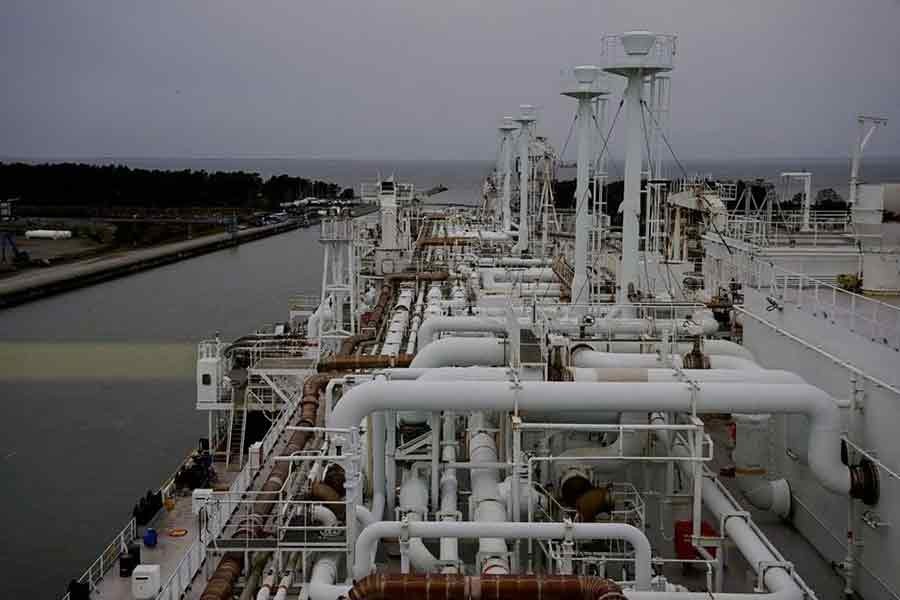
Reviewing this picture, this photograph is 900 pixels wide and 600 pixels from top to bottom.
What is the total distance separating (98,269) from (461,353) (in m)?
52.6

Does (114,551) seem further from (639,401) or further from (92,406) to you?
(92,406)

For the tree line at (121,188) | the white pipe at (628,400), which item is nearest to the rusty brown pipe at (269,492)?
the white pipe at (628,400)

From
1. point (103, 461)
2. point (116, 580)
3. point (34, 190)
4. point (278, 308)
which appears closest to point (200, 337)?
point (278, 308)

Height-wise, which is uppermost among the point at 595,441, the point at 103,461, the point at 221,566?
the point at 595,441

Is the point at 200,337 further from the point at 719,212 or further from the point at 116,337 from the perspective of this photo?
the point at 719,212

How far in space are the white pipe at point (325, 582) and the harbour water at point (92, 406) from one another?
9.49 meters

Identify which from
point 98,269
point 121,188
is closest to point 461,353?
point 98,269

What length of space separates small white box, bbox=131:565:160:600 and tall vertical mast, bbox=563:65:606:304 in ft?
30.2

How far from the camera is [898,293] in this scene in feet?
45.5

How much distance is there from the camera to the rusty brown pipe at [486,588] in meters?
7.38

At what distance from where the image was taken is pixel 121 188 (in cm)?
10744

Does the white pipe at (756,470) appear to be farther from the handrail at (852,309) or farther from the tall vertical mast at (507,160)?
the tall vertical mast at (507,160)

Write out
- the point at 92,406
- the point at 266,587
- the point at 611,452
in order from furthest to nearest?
1. the point at 92,406
2. the point at 611,452
3. the point at 266,587

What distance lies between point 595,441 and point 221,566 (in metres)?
4.57
